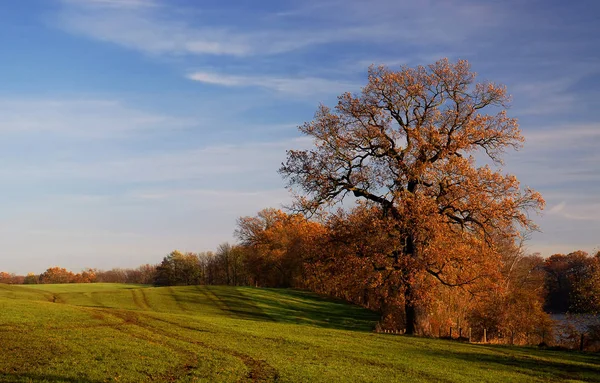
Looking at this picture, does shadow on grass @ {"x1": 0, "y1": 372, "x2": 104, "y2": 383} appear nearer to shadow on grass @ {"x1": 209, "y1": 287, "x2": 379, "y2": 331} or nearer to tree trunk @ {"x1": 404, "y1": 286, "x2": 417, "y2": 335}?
tree trunk @ {"x1": 404, "y1": 286, "x2": 417, "y2": 335}

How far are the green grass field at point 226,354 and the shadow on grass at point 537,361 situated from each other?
0.20 feet

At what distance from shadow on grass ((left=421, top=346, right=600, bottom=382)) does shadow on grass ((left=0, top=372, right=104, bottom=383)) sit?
1832 centimetres

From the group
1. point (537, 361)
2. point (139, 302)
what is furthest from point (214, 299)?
point (537, 361)

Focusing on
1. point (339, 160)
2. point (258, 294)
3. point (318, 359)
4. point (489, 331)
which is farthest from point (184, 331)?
point (258, 294)

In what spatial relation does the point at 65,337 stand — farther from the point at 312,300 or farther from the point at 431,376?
the point at 312,300

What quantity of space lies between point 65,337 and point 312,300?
6001cm

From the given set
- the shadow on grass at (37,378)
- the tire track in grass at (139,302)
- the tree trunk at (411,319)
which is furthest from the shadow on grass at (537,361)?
the tire track in grass at (139,302)

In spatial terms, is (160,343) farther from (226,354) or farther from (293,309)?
(293,309)

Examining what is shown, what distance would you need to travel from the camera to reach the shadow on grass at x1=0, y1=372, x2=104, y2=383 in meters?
16.9

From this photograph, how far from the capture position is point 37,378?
17.2m

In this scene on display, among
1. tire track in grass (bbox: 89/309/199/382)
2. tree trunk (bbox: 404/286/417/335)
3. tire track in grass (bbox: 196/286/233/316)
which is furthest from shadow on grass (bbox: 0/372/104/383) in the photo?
tire track in grass (bbox: 196/286/233/316)

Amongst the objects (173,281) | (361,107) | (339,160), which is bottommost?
(173,281)

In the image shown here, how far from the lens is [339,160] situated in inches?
1533

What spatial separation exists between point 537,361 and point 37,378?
24.6m
